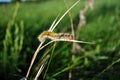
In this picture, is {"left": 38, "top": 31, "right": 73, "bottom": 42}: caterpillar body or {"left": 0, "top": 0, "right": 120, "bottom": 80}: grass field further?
{"left": 0, "top": 0, "right": 120, "bottom": 80}: grass field

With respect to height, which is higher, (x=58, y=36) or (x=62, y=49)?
(x=58, y=36)

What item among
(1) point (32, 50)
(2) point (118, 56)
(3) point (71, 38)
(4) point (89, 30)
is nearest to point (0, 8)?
(4) point (89, 30)

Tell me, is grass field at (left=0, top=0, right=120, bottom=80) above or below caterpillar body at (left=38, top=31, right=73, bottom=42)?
below

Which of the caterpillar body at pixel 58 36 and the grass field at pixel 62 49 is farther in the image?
the grass field at pixel 62 49

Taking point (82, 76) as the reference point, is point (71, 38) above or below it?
above

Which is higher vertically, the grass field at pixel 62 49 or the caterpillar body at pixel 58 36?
the caterpillar body at pixel 58 36

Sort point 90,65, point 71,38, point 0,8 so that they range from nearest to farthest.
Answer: point 71,38
point 90,65
point 0,8

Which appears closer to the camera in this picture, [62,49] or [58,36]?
[58,36]

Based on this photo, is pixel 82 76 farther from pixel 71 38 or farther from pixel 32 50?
pixel 71 38
